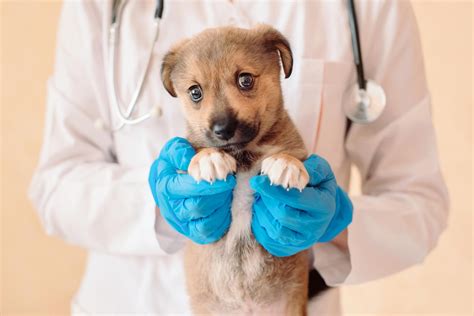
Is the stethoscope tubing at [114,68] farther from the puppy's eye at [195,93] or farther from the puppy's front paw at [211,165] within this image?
the puppy's front paw at [211,165]

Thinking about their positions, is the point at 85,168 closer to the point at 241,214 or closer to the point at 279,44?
the point at 241,214

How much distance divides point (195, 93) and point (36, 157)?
1563 mm

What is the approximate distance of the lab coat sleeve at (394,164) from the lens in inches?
55.9

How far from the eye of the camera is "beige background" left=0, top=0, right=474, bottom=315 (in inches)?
91.4

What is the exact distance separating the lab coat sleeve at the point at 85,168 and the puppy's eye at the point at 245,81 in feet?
1.69

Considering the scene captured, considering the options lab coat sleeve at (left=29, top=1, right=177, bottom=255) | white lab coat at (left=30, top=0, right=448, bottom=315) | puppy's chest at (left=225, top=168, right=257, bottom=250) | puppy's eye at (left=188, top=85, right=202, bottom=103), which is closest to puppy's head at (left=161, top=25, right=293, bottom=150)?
puppy's eye at (left=188, top=85, right=202, bottom=103)

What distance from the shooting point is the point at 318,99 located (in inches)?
54.9

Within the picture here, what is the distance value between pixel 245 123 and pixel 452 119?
1944 millimetres

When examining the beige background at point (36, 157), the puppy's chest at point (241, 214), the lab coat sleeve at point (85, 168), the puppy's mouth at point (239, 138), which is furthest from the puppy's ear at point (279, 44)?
the beige background at point (36, 157)

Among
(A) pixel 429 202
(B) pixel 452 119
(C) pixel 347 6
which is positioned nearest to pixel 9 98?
(C) pixel 347 6

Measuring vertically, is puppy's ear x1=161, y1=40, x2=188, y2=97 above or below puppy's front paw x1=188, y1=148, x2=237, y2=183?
above

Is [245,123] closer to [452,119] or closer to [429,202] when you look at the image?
[429,202]

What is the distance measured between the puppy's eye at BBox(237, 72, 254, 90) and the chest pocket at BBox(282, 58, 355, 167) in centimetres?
27

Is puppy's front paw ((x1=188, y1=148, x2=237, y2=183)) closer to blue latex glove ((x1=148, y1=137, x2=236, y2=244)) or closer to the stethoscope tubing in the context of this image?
blue latex glove ((x1=148, y1=137, x2=236, y2=244))
